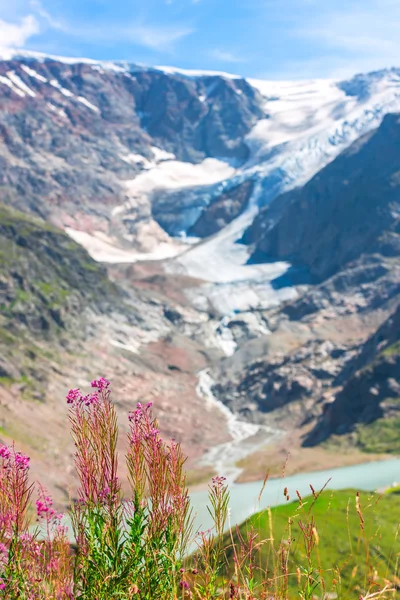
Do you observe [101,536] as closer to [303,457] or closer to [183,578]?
[183,578]

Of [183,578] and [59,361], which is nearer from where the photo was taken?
[183,578]

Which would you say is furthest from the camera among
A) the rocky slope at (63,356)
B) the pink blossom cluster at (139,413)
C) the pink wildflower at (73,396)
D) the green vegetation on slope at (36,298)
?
the green vegetation on slope at (36,298)

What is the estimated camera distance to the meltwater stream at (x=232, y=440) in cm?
12831

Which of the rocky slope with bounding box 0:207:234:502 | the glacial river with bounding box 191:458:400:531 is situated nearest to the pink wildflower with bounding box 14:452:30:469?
the glacial river with bounding box 191:458:400:531

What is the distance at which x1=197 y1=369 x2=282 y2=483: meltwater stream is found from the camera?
12831cm

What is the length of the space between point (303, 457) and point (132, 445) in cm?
12055

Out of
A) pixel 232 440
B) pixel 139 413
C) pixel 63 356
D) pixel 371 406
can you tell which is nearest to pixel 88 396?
pixel 139 413

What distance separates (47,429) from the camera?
122 metres

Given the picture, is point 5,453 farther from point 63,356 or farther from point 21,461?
point 63,356

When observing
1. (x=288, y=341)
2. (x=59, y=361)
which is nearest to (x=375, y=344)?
(x=288, y=341)

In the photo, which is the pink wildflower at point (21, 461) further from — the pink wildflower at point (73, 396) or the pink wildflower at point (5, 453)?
the pink wildflower at point (73, 396)

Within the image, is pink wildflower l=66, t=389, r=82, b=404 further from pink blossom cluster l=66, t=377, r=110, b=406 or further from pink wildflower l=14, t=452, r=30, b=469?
pink wildflower l=14, t=452, r=30, b=469

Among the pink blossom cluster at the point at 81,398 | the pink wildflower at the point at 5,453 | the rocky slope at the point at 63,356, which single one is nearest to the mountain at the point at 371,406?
the rocky slope at the point at 63,356

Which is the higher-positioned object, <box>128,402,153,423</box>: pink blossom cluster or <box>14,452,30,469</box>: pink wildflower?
<box>128,402,153,423</box>: pink blossom cluster
